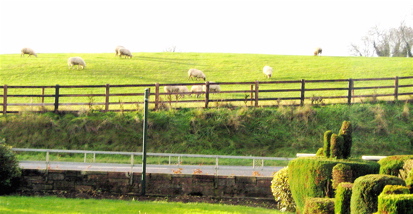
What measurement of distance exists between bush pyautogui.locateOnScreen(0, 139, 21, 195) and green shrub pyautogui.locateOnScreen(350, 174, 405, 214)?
34.8 feet

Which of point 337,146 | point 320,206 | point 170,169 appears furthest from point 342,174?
point 170,169

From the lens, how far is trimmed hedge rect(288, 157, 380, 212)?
1144cm

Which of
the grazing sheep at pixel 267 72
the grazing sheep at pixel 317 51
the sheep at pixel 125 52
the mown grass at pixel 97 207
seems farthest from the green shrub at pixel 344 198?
the grazing sheep at pixel 317 51

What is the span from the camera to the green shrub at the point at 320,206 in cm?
1091

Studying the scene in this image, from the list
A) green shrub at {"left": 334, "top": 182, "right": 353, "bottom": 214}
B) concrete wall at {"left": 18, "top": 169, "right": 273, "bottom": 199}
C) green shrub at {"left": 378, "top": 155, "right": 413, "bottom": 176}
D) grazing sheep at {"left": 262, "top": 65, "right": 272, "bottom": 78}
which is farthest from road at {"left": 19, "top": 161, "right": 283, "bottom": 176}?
grazing sheep at {"left": 262, "top": 65, "right": 272, "bottom": 78}

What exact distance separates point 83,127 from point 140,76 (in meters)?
14.8

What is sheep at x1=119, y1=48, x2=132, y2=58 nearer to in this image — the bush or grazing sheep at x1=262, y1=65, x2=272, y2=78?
grazing sheep at x1=262, y1=65, x2=272, y2=78

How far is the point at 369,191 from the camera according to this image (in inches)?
359

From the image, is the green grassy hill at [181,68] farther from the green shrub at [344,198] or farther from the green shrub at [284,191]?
the green shrub at [344,198]

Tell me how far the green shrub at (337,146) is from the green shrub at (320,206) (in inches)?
52.4

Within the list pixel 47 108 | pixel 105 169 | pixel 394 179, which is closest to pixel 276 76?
pixel 47 108

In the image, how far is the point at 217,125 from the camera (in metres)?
25.1

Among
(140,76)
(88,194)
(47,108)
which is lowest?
(88,194)

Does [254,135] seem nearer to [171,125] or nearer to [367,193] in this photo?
[171,125]
